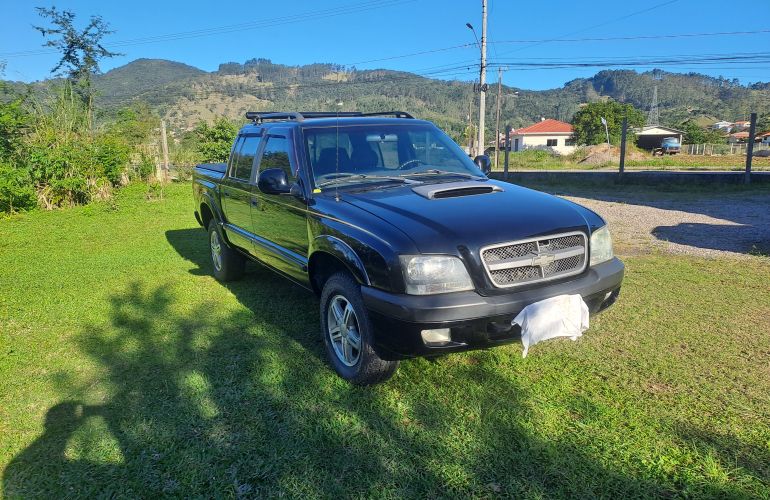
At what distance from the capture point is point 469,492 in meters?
2.45

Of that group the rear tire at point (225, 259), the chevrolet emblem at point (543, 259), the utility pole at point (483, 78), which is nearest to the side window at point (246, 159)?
the rear tire at point (225, 259)

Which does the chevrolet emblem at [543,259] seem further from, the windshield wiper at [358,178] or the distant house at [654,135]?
the distant house at [654,135]

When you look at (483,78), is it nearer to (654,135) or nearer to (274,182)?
(274,182)

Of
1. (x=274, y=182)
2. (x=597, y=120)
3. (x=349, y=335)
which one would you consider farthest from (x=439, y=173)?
(x=597, y=120)

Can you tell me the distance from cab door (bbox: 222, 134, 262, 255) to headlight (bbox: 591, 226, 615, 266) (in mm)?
2972

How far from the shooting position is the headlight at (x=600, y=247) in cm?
341

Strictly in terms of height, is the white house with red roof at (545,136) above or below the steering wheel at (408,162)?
above

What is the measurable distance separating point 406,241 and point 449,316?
0.48m

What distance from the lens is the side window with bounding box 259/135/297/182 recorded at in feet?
14.0

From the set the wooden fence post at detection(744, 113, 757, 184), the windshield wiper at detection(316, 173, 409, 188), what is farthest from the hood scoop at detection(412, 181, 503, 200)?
the wooden fence post at detection(744, 113, 757, 184)

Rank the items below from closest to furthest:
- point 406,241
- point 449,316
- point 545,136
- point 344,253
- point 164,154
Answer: point 449,316 < point 406,241 < point 344,253 < point 164,154 < point 545,136

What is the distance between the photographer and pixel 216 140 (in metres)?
21.9

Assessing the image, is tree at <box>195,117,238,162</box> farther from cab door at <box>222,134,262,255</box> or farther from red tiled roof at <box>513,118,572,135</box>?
red tiled roof at <box>513,118,572,135</box>

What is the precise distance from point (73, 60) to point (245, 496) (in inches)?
1035
